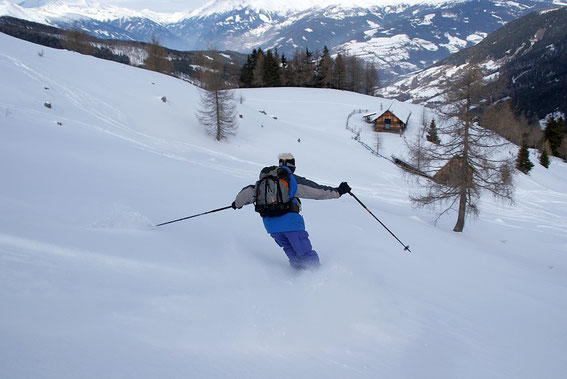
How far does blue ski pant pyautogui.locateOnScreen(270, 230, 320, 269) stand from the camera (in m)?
4.41

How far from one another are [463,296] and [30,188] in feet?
24.1

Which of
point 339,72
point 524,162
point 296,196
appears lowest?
point 524,162

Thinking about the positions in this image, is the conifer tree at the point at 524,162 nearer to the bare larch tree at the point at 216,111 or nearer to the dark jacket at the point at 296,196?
the bare larch tree at the point at 216,111

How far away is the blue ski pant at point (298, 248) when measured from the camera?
441 cm

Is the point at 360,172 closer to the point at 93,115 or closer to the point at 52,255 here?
the point at 93,115

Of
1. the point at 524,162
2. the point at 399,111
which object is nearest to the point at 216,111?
the point at 399,111

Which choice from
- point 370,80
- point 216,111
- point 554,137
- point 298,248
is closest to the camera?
point 298,248

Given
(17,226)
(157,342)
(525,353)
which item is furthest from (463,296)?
(17,226)

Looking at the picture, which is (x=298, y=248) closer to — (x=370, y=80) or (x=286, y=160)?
(x=286, y=160)

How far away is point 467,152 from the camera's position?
14.7 meters

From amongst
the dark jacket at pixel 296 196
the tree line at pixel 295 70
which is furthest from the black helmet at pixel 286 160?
the tree line at pixel 295 70

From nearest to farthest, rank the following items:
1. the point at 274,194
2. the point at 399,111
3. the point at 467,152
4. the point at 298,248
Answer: the point at 274,194 → the point at 298,248 → the point at 467,152 → the point at 399,111

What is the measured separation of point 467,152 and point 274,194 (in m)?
13.7

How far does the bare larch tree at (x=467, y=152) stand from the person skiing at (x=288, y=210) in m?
12.3
